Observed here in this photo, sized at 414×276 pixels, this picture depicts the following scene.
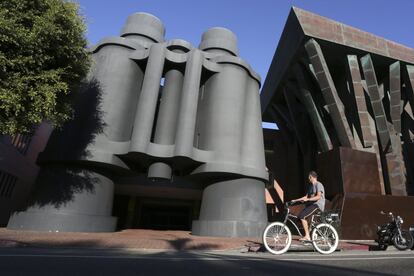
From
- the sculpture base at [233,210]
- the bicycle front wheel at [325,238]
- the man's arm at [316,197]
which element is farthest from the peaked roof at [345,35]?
the bicycle front wheel at [325,238]

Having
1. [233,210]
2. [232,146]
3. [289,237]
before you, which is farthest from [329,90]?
[289,237]

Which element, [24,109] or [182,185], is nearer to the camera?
[24,109]

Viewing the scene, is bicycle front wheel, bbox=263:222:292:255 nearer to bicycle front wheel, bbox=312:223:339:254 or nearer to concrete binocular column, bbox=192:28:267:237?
bicycle front wheel, bbox=312:223:339:254

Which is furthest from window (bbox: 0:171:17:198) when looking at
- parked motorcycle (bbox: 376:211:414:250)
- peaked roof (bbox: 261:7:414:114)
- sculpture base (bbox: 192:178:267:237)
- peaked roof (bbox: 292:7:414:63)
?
parked motorcycle (bbox: 376:211:414:250)

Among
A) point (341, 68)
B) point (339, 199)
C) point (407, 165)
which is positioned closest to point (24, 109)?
point (339, 199)

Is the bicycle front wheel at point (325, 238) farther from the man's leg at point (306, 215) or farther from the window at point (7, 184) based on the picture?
the window at point (7, 184)

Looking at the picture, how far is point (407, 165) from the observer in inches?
977

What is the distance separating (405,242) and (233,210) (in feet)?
32.0

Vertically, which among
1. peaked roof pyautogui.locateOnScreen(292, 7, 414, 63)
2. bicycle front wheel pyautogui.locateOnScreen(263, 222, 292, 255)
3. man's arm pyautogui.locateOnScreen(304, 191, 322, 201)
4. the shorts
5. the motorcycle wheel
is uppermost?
peaked roof pyautogui.locateOnScreen(292, 7, 414, 63)

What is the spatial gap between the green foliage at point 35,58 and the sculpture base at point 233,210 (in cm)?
1034

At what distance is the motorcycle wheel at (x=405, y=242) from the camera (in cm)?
1074

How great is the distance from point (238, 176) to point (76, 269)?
1555 cm

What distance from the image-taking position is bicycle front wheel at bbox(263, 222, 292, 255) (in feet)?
26.7

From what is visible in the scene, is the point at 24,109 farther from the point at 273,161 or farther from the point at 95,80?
the point at 273,161
